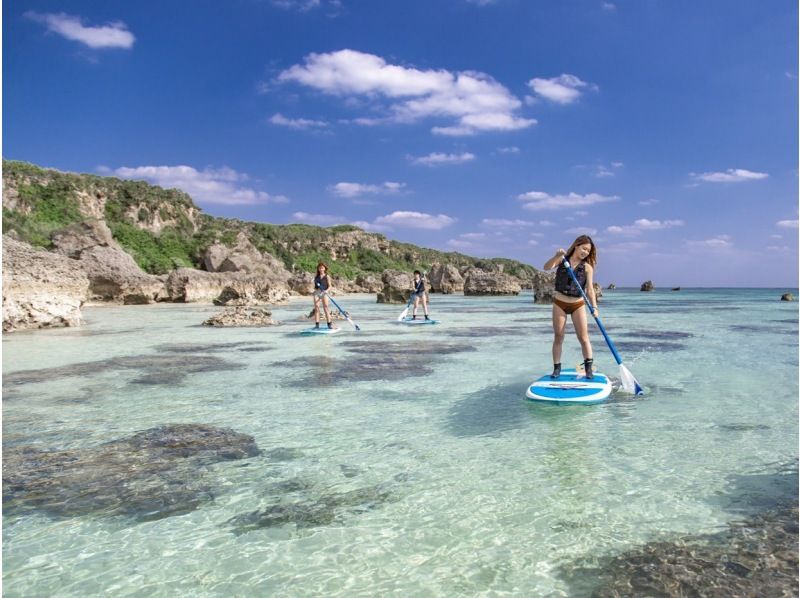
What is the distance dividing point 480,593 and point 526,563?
16.6 inches

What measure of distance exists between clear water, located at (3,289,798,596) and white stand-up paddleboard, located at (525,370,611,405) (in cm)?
19

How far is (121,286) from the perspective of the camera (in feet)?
118

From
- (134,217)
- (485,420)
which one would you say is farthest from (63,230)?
(485,420)

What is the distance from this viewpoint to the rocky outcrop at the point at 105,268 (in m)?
35.0

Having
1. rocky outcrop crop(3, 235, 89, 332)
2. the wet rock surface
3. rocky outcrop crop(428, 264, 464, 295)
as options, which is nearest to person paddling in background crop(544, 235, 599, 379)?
the wet rock surface

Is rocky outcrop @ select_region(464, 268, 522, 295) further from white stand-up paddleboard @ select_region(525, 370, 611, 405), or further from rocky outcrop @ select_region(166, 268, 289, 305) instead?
white stand-up paddleboard @ select_region(525, 370, 611, 405)

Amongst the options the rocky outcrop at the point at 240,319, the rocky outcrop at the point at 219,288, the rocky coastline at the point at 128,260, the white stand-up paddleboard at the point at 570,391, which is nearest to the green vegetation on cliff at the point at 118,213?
the rocky coastline at the point at 128,260

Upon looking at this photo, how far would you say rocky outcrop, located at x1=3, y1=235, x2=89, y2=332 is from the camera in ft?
58.9

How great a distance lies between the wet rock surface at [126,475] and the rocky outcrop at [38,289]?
609 inches

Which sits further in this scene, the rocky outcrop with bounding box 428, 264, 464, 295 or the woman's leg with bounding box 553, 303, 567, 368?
the rocky outcrop with bounding box 428, 264, 464, 295

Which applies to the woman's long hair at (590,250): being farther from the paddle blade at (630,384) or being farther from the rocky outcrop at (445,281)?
the rocky outcrop at (445,281)

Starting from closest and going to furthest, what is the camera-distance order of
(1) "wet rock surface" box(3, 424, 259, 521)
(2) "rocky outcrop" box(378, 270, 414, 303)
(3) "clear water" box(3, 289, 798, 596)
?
(3) "clear water" box(3, 289, 798, 596) < (1) "wet rock surface" box(3, 424, 259, 521) < (2) "rocky outcrop" box(378, 270, 414, 303)

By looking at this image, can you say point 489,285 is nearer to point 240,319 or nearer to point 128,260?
point 128,260

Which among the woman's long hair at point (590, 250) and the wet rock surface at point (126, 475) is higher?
the woman's long hair at point (590, 250)
